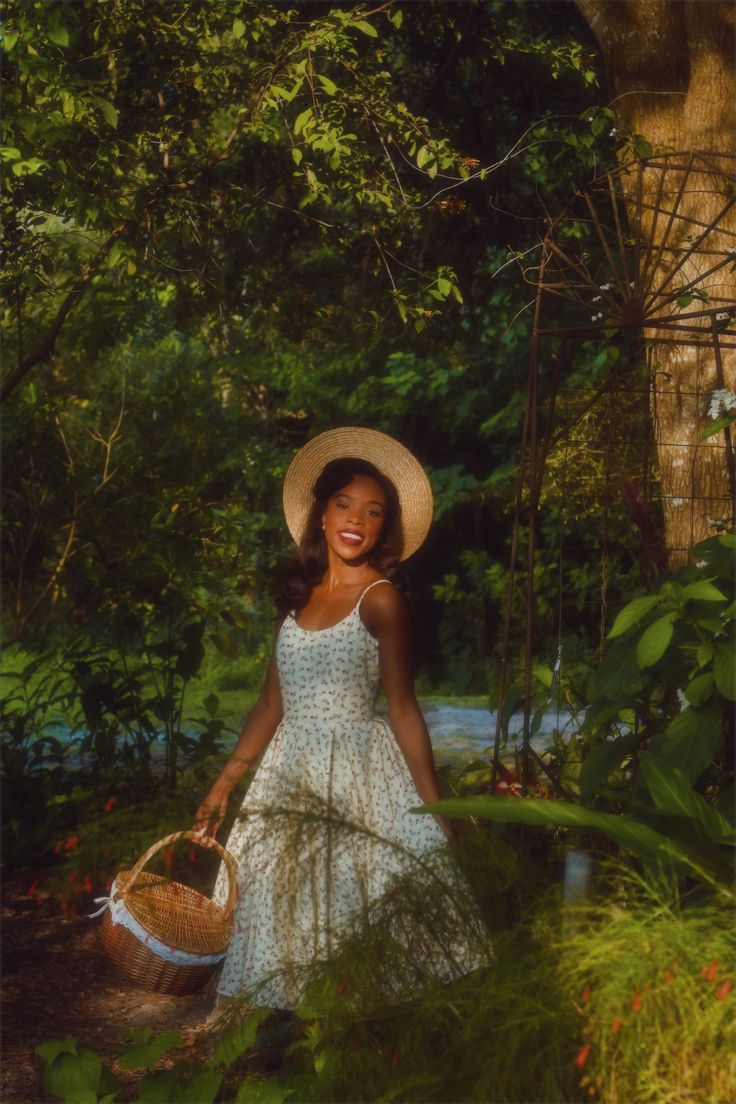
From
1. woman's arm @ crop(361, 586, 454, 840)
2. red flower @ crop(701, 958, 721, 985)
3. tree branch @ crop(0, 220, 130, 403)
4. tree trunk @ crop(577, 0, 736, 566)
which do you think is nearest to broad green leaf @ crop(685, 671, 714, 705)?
red flower @ crop(701, 958, 721, 985)

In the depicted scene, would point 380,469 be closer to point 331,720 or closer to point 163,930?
point 331,720

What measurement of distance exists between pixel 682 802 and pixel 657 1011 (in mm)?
548

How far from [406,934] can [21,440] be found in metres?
4.21

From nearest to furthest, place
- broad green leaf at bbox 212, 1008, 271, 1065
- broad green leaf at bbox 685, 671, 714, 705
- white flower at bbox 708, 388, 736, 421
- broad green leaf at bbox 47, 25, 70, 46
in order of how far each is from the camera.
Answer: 1. broad green leaf at bbox 685, 671, 714, 705
2. broad green leaf at bbox 212, 1008, 271, 1065
3. white flower at bbox 708, 388, 736, 421
4. broad green leaf at bbox 47, 25, 70, 46

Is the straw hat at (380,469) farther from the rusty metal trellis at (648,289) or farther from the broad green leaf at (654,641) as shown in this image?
the broad green leaf at (654,641)

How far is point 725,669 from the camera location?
2.59 meters

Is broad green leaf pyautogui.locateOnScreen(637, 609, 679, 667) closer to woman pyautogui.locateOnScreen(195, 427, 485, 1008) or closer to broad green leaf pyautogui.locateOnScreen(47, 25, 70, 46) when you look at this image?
woman pyautogui.locateOnScreen(195, 427, 485, 1008)

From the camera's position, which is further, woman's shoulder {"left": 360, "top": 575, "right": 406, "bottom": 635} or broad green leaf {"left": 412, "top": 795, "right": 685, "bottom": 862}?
woman's shoulder {"left": 360, "top": 575, "right": 406, "bottom": 635}

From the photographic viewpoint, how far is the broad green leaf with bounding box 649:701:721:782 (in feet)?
8.55

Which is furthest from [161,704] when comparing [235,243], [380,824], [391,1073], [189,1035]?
[391,1073]

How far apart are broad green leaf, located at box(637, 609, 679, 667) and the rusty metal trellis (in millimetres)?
585

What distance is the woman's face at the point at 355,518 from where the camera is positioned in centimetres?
369

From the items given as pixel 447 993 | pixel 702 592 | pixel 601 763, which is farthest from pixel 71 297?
pixel 447 993

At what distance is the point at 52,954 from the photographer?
4.88 meters
